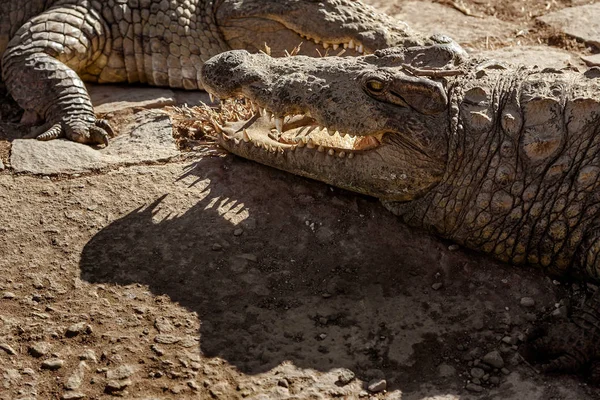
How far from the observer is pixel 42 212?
15.7 ft

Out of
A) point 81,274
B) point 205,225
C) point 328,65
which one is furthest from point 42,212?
point 328,65

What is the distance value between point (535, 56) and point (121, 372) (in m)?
4.41

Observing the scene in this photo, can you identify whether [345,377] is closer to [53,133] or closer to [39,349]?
[39,349]

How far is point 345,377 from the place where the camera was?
3.93 metres

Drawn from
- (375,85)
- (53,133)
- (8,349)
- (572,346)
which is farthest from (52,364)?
(572,346)

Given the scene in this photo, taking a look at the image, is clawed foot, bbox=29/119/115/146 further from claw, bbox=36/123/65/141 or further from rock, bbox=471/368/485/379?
rock, bbox=471/368/485/379

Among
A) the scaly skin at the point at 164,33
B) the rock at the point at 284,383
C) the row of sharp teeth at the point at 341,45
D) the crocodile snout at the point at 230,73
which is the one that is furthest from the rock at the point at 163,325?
the row of sharp teeth at the point at 341,45

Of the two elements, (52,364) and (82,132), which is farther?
(82,132)

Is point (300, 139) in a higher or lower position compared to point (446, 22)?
lower

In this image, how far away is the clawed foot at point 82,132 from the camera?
567 centimetres

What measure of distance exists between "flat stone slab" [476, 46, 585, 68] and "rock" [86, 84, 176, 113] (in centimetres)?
246

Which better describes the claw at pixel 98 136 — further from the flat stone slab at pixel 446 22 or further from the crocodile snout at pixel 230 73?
the flat stone slab at pixel 446 22

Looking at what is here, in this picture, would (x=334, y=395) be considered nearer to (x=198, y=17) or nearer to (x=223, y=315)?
(x=223, y=315)

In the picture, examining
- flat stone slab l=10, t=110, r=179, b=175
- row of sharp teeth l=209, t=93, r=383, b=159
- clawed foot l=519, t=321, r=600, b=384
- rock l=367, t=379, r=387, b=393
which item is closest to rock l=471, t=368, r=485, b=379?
clawed foot l=519, t=321, r=600, b=384
